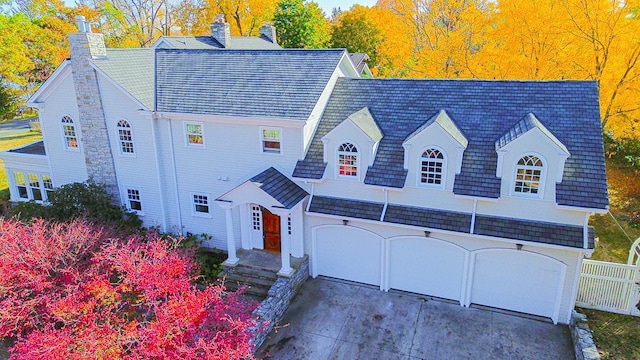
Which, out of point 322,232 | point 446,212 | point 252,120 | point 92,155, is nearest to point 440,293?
point 446,212

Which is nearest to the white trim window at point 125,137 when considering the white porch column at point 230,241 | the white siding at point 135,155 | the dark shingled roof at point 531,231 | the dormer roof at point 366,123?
the white siding at point 135,155

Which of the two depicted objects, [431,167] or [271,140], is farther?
[271,140]

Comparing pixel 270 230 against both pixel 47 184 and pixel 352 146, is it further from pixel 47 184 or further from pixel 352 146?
pixel 47 184

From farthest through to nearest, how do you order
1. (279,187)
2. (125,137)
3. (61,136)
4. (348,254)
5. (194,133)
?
(61,136), (125,137), (194,133), (348,254), (279,187)

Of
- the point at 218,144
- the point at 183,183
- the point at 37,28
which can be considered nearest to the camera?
the point at 218,144

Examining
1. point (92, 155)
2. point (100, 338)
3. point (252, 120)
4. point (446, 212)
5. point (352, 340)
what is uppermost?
point (252, 120)

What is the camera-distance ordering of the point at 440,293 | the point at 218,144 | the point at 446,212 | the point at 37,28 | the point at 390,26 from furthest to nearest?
the point at 37,28 < the point at 390,26 < the point at 218,144 < the point at 440,293 < the point at 446,212

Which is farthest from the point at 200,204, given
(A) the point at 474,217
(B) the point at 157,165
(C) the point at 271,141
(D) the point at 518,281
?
(D) the point at 518,281

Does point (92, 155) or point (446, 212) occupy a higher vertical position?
point (92, 155)

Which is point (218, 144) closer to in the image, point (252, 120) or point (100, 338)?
point (252, 120)
